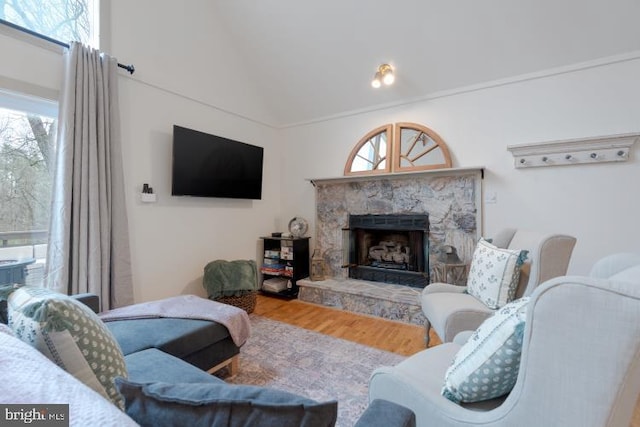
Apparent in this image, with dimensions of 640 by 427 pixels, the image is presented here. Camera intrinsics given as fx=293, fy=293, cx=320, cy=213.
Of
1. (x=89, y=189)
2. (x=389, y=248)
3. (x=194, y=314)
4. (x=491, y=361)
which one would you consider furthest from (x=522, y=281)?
(x=89, y=189)

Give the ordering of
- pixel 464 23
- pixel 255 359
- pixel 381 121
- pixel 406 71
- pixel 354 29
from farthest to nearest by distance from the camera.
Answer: pixel 381 121
pixel 406 71
pixel 354 29
pixel 464 23
pixel 255 359

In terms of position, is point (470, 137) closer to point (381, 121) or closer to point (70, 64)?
point (381, 121)

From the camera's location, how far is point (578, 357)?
0.68 metres

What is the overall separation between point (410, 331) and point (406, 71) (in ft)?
8.66

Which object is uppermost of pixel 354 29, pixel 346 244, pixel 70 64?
pixel 354 29

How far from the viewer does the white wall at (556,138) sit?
7.91 feet

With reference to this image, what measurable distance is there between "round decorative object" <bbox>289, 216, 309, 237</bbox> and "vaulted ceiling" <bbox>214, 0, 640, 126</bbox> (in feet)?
4.88

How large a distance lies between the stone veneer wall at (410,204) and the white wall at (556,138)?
0.54 ft

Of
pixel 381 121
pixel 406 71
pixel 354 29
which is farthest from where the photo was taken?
pixel 381 121

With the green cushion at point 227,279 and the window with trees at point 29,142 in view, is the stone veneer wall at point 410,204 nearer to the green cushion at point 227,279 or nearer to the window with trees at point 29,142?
the green cushion at point 227,279

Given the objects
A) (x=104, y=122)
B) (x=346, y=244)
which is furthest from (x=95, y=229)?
(x=346, y=244)

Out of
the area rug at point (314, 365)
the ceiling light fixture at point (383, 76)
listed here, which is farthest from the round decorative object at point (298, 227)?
the ceiling light fixture at point (383, 76)

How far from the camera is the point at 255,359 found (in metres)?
2.18

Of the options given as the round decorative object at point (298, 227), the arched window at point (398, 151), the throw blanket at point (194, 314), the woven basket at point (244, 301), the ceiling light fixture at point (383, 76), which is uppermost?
the ceiling light fixture at point (383, 76)
